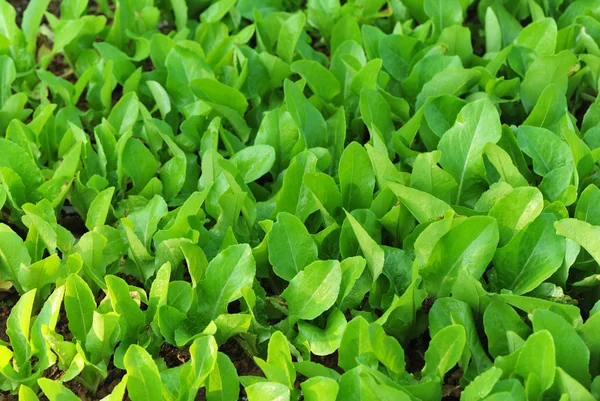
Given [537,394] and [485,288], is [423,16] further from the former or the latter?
[537,394]

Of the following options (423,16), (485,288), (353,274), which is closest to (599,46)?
(423,16)

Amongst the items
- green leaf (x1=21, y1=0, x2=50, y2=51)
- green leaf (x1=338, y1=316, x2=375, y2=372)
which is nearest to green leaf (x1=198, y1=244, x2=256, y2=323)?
green leaf (x1=338, y1=316, x2=375, y2=372)

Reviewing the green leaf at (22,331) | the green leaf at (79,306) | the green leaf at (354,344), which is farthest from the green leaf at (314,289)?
the green leaf at (22,331)

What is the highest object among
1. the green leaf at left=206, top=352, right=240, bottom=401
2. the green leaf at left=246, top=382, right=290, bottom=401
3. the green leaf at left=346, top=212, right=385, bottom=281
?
the green leaf at left=346, top=212, right=385, bottom=281

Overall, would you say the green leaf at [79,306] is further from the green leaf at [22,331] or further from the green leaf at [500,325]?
the green leaf at [500,325]

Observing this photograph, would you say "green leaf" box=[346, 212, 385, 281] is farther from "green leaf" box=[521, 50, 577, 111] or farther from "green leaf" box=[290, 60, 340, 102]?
"green leaf" box=[521, 50, 577, 111]

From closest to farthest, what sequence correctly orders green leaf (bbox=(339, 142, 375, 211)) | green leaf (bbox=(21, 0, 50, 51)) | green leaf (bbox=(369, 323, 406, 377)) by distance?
green leaf (bbox=(369, 323, 406, 377)), green leaf (bbox=(339, 142, 375, 211)), green leaf (bbox=(21, 0, 50, 51))
